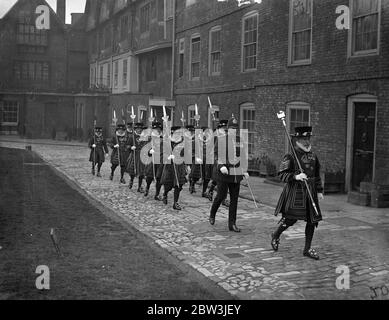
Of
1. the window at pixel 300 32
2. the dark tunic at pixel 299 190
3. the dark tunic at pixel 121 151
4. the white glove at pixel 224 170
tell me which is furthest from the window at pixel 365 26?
the dark tunic at pixel 121 151

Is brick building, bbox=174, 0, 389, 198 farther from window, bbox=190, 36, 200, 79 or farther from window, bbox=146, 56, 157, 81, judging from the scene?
window, bbox=146, 56, 157, 81

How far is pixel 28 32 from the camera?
4334 centimetres

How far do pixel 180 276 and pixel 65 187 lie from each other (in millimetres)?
9458

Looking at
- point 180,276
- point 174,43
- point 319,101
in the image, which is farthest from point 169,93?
point 180,276

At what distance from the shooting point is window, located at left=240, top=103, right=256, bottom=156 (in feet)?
61.8

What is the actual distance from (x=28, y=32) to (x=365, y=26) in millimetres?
35441

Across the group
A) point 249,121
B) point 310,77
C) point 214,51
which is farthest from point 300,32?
point 214,51

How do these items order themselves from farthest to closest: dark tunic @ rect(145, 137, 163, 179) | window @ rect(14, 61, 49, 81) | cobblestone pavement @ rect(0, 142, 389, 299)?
1. window @ rect(14, 61, 49, 81)
2. dark tunic @ rect(145, 137, 163, 179)
3. cobblestone pavement @ rect(0, 142, 389, 299)

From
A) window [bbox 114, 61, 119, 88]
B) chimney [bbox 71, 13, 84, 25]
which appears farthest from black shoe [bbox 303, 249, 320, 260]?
chimney [bbox 71, 13, 84, 25]

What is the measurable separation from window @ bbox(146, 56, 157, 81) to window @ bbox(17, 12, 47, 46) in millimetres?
15559

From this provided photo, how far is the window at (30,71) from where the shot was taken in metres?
42.9

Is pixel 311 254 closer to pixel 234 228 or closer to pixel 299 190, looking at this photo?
pixel 299 190

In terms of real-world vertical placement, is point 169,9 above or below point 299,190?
above

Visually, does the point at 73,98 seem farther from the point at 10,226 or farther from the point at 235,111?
the point at 10,226
